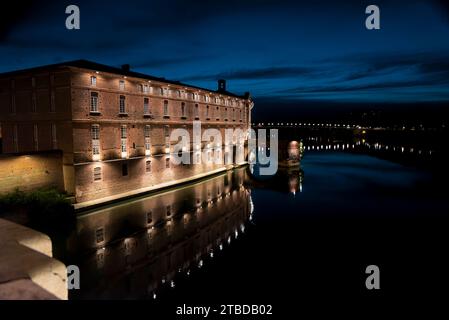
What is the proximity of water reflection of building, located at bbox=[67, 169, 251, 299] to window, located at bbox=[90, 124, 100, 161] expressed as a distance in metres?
4.22

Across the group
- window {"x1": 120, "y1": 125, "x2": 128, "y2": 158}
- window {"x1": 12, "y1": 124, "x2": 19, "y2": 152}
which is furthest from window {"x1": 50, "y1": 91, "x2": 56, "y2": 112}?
window {"x1": 120, "y1": 125, "x2": 128, "y2": 158}

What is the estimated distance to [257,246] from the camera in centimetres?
1916

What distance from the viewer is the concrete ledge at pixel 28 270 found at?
6.18 meters

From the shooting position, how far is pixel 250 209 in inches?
1090

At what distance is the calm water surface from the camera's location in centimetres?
1406

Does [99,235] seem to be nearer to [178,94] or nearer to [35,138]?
[35,138]

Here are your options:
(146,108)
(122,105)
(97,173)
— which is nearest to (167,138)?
(146,108)

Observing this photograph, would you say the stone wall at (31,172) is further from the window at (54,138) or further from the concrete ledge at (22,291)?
the concrete ledge at (22,291)

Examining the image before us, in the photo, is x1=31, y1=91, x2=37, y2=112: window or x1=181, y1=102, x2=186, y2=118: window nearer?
x1=31, y1=91, x2=37, y2=112: window

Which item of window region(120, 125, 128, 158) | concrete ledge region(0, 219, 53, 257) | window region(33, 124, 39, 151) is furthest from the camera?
window region(120, 125, 128, 158)

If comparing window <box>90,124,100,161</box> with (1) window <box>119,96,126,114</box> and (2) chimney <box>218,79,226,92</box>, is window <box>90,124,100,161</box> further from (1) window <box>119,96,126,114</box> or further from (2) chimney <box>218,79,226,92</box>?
(2) chimney <box>218,79,226,92</box>

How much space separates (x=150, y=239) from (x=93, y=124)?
1074 centimetres

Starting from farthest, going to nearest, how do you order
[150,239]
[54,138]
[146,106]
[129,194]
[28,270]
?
[146,106] → [129,194] → [54,138] → [150,239] → [28,270]

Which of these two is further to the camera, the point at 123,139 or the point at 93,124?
the point at 123,139
